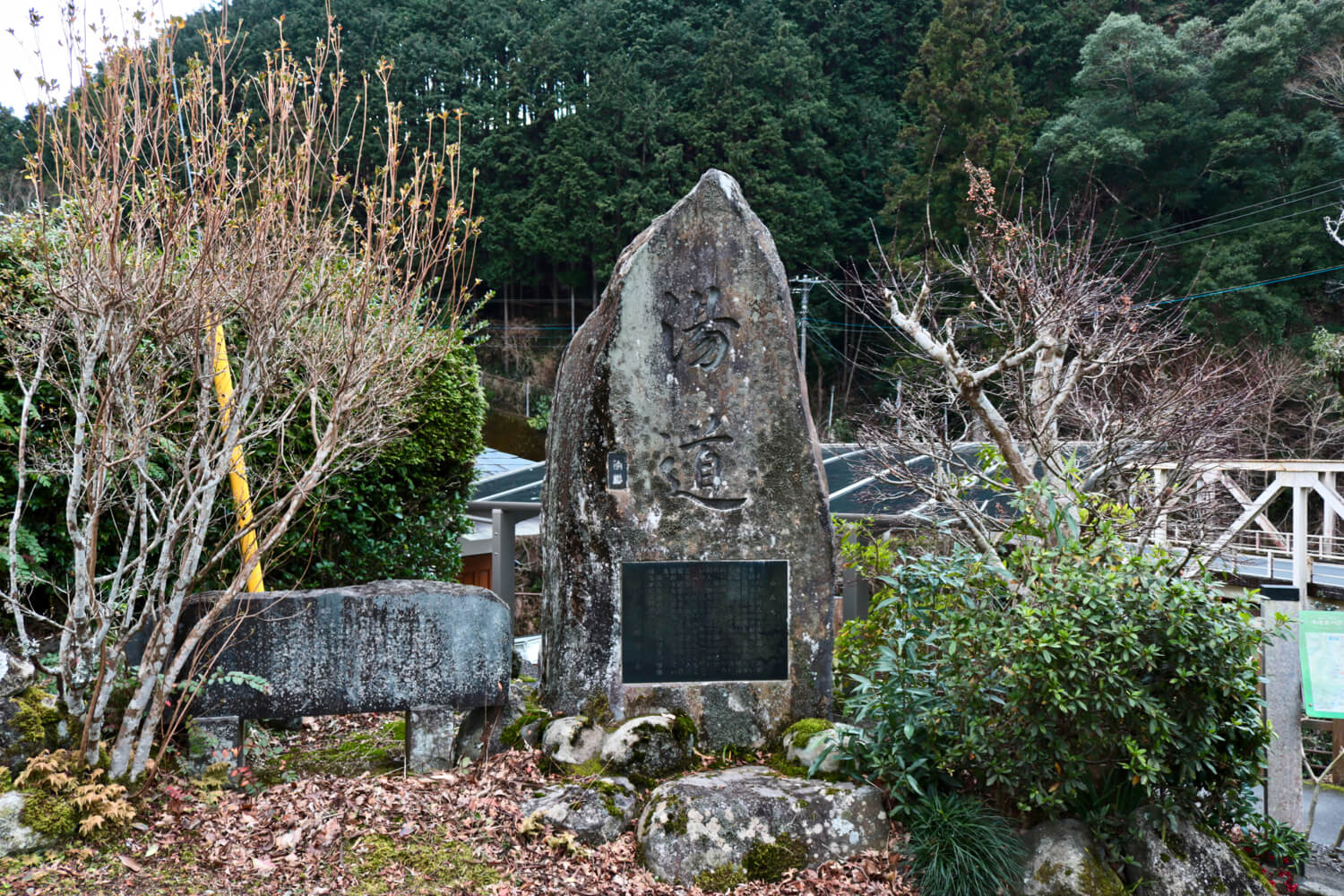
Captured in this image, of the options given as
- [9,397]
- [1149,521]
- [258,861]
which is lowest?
Result: [258,861]

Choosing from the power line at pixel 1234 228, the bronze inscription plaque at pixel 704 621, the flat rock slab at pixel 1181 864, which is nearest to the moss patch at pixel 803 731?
the bronze inscription plaque at pixel 704 621

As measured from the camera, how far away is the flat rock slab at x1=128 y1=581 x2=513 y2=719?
4.89 m

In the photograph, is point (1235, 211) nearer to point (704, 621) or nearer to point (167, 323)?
point (704, 621)

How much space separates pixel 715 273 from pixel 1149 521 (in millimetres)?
3750

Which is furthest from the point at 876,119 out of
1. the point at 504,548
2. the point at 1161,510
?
the point at 1161,510

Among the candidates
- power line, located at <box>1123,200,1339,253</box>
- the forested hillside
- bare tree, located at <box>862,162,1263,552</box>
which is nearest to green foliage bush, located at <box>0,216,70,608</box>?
bare tree, located at <box>862,162,1263,552</box>

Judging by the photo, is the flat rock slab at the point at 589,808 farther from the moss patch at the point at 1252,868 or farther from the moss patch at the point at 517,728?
the moss patch at the point at 1252,868

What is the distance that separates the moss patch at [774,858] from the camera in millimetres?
4340

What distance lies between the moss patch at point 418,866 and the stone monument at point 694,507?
1231 mm

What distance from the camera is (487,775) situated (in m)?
5.03

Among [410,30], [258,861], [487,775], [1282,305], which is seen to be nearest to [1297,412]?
[1282,305]

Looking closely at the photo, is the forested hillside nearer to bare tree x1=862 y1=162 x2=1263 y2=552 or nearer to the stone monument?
bare tree x1=862 y1=162 x2=1263 y2=552

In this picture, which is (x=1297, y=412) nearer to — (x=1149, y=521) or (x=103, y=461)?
(x=1149, y=521)

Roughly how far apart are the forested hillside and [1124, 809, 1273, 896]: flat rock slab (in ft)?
53.5
